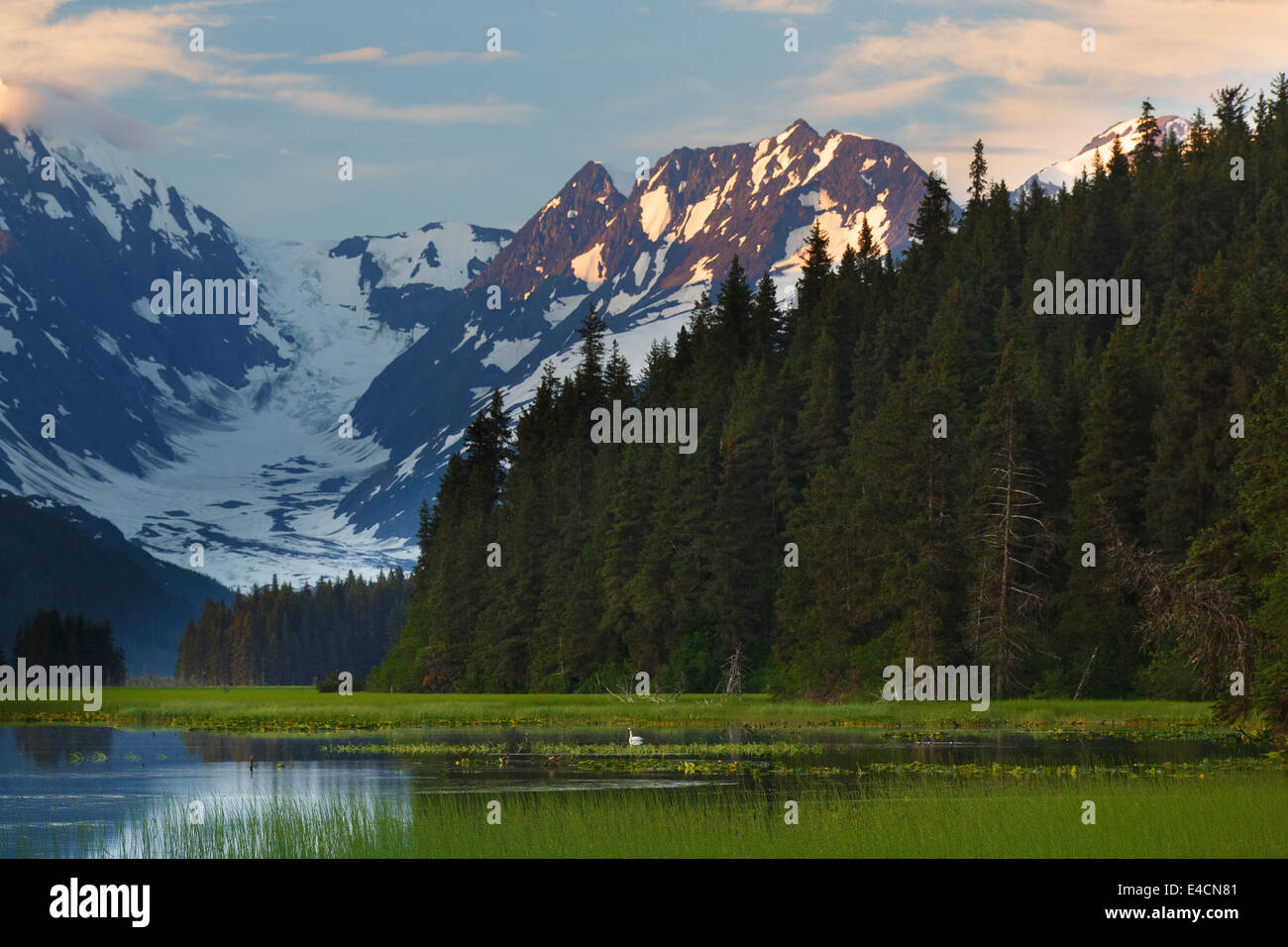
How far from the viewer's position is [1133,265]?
433ft

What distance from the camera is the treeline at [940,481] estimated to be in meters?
80.9

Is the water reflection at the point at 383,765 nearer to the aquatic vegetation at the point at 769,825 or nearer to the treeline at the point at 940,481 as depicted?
the aquatic vegetation at the point at 769,825

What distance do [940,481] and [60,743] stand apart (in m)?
50.2

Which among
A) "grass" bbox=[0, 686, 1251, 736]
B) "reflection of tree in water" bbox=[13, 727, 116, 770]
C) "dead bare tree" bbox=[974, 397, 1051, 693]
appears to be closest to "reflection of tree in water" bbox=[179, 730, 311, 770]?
"reflection of tree in water" bbox=[13, 727, 116, 770]

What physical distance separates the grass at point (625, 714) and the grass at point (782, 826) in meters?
30.2

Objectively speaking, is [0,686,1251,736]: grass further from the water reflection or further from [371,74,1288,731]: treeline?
the water reflection

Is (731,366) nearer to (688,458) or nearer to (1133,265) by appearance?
(688,458)

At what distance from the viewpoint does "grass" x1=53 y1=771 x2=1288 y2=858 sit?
101 ft

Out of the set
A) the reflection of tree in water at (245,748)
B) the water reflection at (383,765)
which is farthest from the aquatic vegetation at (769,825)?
the reflection of tree in water at (245,748)

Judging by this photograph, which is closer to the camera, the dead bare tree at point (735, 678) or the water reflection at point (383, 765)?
the water reflection at point (383, 765)

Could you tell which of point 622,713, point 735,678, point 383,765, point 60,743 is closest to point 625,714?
point 622,713

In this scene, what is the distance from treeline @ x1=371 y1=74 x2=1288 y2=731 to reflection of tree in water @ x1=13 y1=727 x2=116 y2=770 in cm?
4173

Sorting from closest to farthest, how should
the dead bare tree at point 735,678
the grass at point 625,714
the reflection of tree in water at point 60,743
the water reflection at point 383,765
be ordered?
1. the water reflection at point 383,765
2. the reflection of tree in water at point 60,743
3. the grass at point 625,714
4. the dead bare tree at point 735,678

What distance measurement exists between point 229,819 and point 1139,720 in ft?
153
